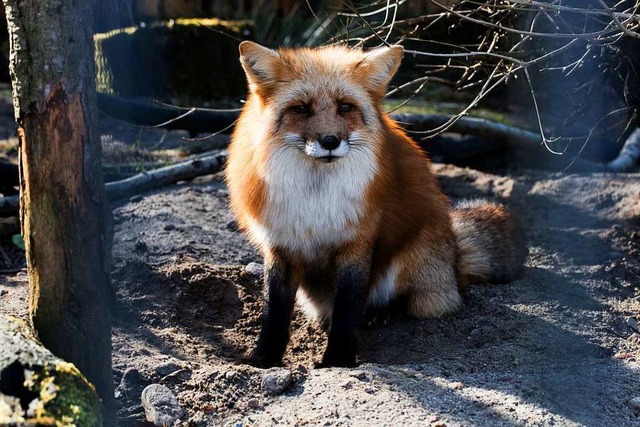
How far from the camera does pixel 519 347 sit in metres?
4.81

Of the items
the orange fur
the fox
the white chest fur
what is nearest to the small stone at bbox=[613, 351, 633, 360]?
the fox

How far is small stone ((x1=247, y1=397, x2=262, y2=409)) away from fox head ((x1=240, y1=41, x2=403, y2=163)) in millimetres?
1362

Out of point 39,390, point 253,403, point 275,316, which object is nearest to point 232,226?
point 275,316

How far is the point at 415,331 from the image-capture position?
523 centimetres

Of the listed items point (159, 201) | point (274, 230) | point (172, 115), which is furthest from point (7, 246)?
point (274, 230)

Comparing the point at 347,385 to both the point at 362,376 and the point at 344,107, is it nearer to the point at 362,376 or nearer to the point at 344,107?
the point at 362,376

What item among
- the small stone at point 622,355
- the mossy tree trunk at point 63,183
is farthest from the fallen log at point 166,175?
the small stone at point 622,355

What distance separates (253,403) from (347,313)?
3.55ft

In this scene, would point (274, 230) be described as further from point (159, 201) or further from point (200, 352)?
point (159, 201)

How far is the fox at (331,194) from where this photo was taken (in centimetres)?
461

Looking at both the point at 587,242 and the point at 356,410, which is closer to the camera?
the point at 356,410

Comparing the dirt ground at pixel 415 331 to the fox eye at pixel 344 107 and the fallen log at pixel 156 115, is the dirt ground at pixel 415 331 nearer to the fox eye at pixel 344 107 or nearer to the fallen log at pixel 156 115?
the fallen log at pixel 156 115

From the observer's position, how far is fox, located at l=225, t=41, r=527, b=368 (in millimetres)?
4613

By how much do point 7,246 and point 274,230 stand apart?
2837 millimetres
